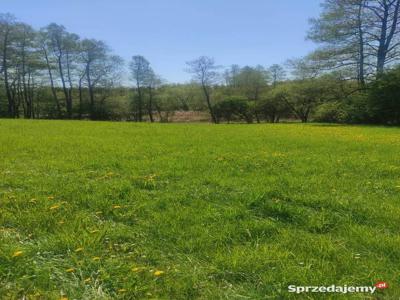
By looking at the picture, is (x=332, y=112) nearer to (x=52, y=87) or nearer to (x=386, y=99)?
(x=386, y=99)

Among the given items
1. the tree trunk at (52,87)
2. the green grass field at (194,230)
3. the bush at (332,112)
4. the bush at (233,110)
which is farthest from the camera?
the bush at (233,110)

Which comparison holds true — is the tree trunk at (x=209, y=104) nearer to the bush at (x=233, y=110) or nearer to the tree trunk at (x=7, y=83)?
the bush at (x=233, y=110)

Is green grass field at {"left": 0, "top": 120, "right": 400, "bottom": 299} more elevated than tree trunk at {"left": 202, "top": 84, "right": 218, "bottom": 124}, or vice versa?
tree trunk at {"left": 202, "top": 84, "right": 218, "bottom": 124}

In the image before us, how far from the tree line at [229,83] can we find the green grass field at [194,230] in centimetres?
2327

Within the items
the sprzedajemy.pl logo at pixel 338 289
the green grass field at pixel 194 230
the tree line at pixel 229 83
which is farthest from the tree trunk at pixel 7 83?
the sprzedajemy.pl logo at pixel 338 289

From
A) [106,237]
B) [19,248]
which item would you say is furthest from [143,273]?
[19,248]

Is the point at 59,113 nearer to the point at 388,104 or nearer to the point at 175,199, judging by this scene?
the point at 388,104

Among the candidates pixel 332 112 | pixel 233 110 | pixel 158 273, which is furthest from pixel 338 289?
pixel 233 110

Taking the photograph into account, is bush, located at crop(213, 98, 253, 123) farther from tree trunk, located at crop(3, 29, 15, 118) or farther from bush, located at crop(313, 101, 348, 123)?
tree trunk, located at crop(3, 29, 15, 118)

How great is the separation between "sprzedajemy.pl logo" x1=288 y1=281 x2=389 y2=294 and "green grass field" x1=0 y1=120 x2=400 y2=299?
5cm

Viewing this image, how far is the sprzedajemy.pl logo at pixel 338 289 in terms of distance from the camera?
8.04ft

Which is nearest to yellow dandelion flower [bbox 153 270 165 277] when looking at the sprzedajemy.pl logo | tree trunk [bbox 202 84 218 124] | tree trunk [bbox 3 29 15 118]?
the sprzedajemy.pl logo

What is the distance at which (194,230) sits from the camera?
3523mm

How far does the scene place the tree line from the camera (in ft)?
89.6
